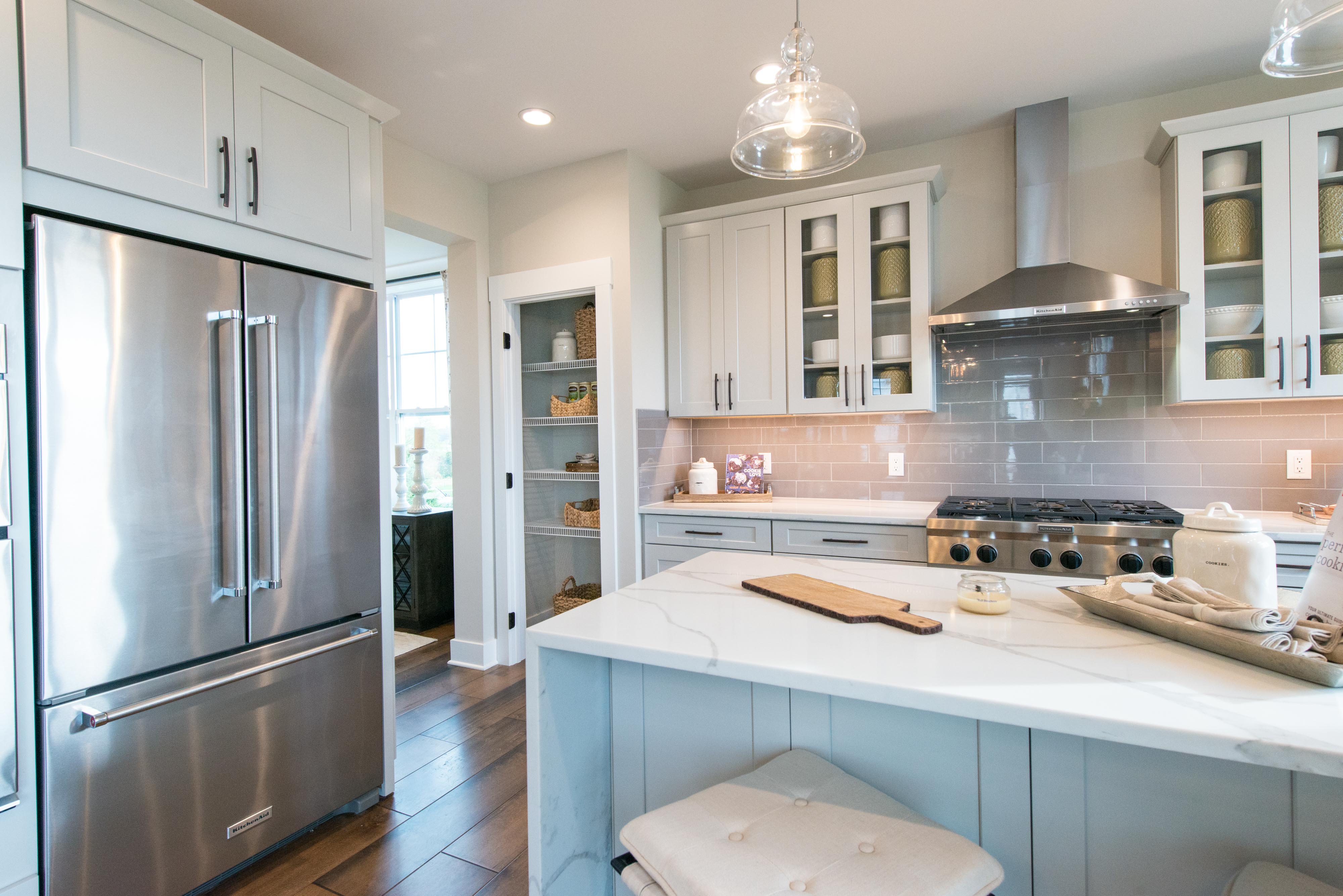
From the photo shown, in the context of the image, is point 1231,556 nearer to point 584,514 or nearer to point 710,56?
point 710,56

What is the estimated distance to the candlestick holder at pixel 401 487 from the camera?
500 centimetres

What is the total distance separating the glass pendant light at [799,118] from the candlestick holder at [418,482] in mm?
4012

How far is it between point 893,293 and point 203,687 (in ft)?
9.79

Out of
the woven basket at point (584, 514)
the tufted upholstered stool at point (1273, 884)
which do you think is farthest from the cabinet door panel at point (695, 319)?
the tufted upholstered stool at point (1273, 884)

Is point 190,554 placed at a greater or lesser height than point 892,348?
lesser

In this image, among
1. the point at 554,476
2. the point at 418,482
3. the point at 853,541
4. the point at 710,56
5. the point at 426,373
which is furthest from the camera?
the point at 426,373

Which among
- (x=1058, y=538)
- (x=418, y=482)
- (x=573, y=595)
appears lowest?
(x=573, y=595)

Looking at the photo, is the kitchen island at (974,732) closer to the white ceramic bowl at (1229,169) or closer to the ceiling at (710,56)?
the ceiling at (710,56)

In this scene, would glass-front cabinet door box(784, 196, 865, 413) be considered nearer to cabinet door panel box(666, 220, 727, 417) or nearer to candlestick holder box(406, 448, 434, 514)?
cabinet door panel box(666, 220, 727, 417)

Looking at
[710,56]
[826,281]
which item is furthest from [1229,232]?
[710,56]

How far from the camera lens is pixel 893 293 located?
3.11m

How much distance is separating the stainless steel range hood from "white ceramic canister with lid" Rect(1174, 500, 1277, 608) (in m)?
1.69

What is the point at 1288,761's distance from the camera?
0.74m

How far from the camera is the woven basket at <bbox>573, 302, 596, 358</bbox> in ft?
11.6
